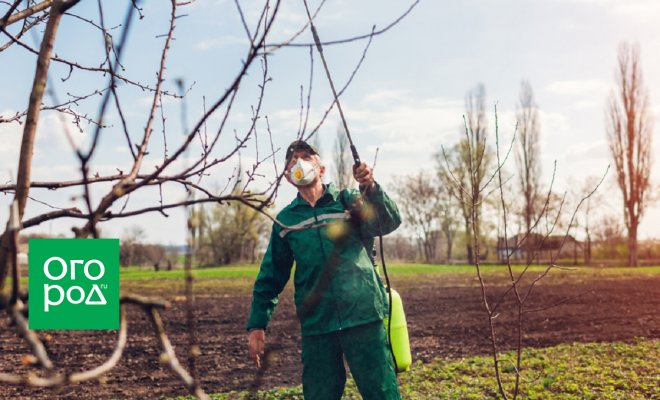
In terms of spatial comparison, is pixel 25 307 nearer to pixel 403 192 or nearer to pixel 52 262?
pixel 52 262

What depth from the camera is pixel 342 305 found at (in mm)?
3459

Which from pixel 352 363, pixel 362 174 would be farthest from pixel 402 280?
pixel 362 174

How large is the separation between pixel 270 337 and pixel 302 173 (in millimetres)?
6127

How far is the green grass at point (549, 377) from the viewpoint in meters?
5.86

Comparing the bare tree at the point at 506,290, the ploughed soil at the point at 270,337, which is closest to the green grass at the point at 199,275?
the ploughed soil at the point at 270,337

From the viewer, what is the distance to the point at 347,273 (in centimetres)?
345

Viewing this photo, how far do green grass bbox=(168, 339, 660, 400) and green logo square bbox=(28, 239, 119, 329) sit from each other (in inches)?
140

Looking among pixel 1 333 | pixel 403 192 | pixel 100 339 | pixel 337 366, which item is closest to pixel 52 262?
pixel 337 366

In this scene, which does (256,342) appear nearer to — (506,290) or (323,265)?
(323,265)

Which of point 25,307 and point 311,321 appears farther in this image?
point 311,321

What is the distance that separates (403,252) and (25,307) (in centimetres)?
6591

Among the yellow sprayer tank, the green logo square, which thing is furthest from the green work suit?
the green logo square

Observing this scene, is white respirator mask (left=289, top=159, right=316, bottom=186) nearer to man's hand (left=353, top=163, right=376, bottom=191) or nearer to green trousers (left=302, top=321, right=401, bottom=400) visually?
man's hand (left=353, top=163, right=376, bottom=191)

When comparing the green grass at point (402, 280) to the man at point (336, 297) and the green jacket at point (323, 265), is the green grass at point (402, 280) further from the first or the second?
the man at point (336, 297)
